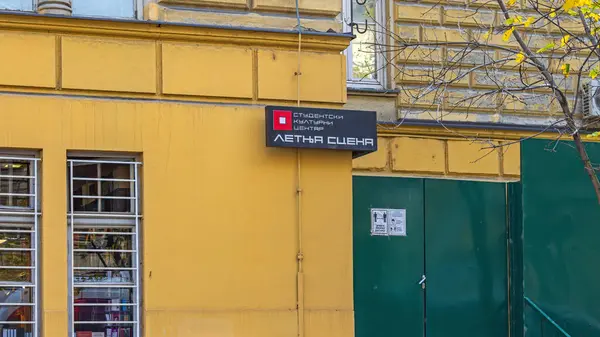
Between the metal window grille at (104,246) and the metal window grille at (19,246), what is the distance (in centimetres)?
32

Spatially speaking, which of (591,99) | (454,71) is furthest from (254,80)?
(591,99)

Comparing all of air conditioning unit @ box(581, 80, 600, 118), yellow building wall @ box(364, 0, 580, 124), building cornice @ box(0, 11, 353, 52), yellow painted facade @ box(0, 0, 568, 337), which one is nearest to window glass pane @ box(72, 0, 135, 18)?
yellow painted facade @ box(0, 0, 568, 337)

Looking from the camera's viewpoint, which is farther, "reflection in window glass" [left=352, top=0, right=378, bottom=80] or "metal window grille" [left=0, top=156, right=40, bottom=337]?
"reflection in window glass" [left=352, top=0, right=378, bottom=80]

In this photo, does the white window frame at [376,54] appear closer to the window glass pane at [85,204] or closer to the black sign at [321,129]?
the black sign at [321,129]

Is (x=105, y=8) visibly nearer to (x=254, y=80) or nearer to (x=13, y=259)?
(x=254, y=80)

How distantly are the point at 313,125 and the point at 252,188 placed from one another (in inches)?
30.9

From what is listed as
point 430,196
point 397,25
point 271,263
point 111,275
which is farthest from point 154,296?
point 397,25

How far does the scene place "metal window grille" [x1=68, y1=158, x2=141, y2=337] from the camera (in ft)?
31.3

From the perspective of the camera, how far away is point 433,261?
12.2 metres

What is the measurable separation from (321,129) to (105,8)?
221 cm

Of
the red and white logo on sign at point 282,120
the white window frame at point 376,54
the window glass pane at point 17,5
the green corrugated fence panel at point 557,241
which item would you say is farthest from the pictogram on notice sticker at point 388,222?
the window glass pane at point 17,5

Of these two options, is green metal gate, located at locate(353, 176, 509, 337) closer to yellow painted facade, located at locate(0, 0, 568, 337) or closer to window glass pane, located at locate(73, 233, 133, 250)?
yellow painted facade, located at locate(0, 0, 568, 337)

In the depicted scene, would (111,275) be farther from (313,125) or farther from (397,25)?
(397,25)

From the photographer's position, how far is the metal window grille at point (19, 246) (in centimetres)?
928
